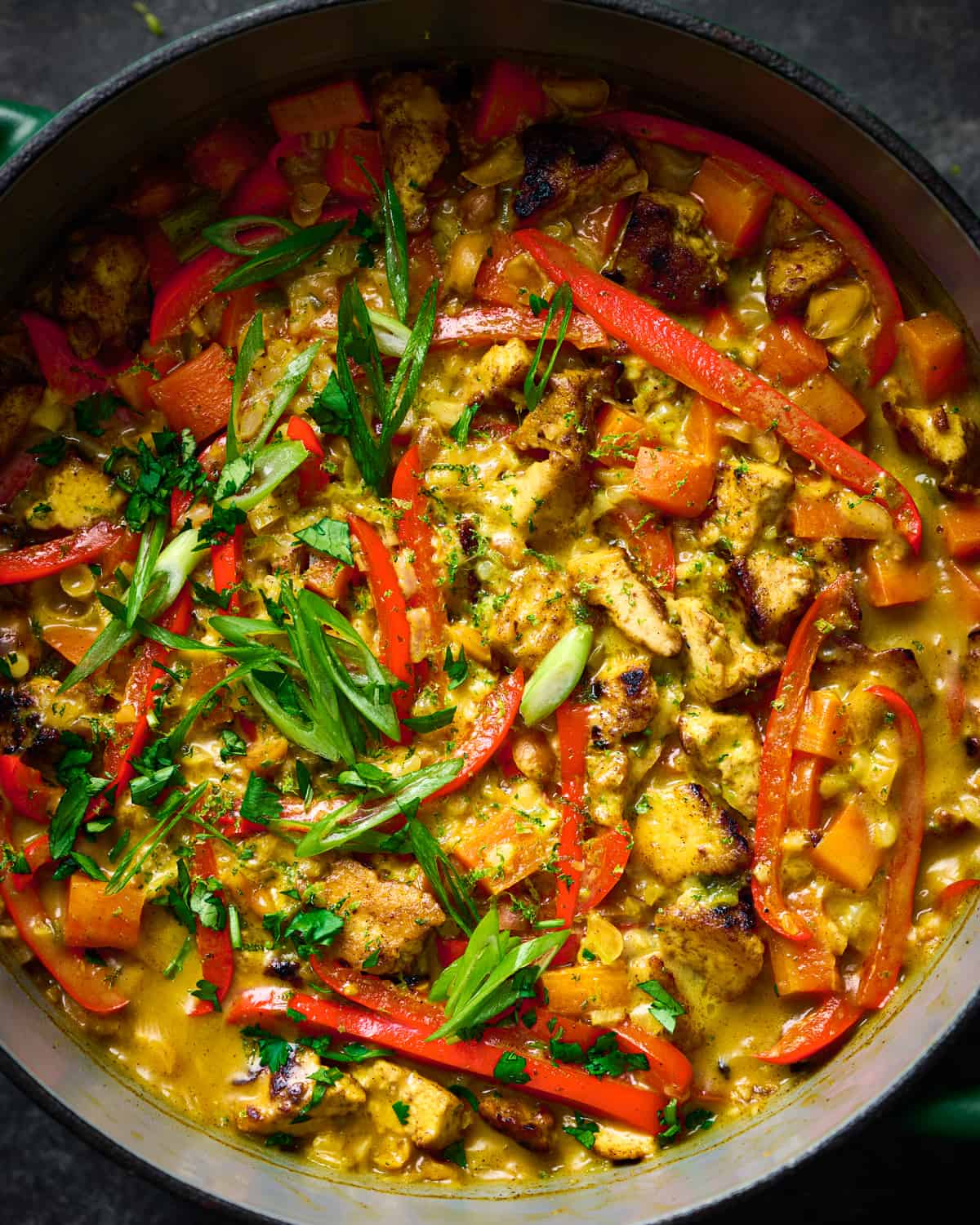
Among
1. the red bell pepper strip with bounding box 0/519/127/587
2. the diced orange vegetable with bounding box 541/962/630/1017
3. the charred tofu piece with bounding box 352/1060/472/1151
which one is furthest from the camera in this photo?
the red bell pepper strip with bounding box 0/519/127/587

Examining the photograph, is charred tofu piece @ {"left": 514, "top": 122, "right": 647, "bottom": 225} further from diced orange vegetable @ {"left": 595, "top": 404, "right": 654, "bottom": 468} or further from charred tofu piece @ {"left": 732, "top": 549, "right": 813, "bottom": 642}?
charred tofu piece @ {"left": 732, "top": 549, "right": 813, "bottom": 642}

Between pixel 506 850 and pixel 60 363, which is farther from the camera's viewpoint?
pixel 60 363

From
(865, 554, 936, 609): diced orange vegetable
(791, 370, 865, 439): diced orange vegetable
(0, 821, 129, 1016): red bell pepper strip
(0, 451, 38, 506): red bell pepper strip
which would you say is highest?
(791, 370, 865, 439): diced orange vegetable

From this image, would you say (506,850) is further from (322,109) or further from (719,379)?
(322,109)

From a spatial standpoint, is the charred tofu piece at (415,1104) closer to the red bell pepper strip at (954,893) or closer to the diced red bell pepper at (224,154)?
the red bell pepper strip at (954,893)

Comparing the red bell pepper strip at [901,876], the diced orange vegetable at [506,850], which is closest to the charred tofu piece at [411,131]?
the diced orange vegetable at [506,850]

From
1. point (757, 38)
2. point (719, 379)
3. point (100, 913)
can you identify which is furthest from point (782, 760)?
point (757, 38)

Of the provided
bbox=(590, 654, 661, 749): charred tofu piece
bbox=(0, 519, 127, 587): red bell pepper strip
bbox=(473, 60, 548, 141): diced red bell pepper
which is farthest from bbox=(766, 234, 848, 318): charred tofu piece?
bbox=(0, 519, 127, 587): red bell pepper strip
